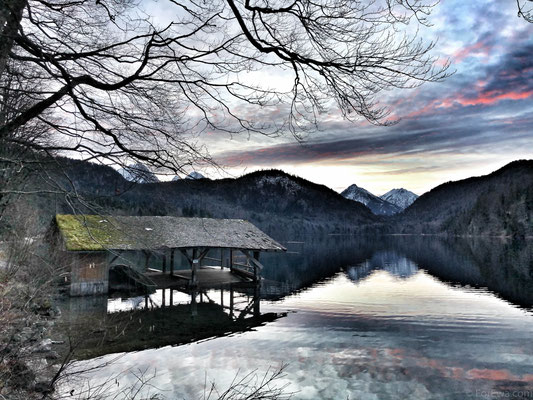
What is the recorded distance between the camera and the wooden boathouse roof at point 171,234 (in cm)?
2309

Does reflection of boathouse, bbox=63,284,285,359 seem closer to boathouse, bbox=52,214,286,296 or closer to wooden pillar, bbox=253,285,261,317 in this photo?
wooden pillar, bbox=253,285,261,317

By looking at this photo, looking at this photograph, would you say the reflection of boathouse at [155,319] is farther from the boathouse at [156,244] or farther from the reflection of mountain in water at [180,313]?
the boathouse at [156,244]

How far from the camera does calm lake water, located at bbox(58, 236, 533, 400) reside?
10.7 metres

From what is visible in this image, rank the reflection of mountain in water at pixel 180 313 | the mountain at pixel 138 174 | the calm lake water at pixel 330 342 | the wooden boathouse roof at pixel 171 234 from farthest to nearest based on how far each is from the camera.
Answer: the wooden boathouse roof at pixel 171 234 < the reflection of mountain in water at pixel 180 313 < the calm lake water at pixel 330 342 < the mountain at pixel 138 174

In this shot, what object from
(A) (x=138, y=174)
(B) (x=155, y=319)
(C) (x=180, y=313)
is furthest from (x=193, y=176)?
(C) (x=180, y=313)

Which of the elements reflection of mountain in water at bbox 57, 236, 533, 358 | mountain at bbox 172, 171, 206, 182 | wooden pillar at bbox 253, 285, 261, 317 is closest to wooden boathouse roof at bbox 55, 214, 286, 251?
wooden pillar at bbox 253, 285, 261, 317

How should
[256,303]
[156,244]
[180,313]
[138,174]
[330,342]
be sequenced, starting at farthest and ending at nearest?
[156,244], [256,303], [180,313], [330,342], [138,174]

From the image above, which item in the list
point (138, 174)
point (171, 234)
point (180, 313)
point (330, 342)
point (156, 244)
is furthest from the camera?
point (171, 234)

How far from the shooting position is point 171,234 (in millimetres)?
26547

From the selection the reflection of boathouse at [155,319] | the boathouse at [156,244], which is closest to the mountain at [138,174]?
the reflection of boathouse at [155,319]

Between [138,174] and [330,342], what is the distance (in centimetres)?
1265

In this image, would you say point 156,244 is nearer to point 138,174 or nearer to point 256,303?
point 256,303

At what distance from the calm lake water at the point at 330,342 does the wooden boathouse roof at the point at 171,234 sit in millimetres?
3268

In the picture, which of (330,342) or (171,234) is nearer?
(330,342)
